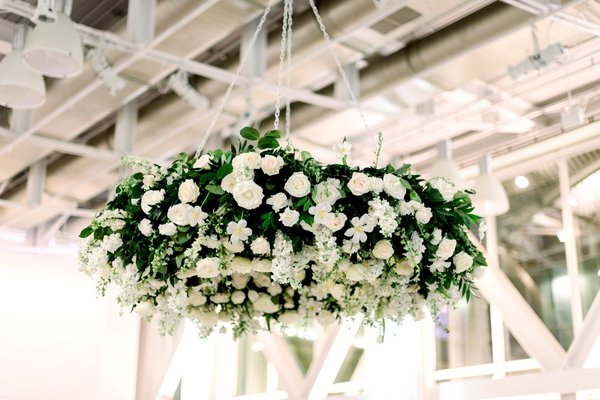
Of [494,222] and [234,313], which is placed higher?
[494,222]

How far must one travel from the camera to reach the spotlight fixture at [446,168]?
7.25 meters

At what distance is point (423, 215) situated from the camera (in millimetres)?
3064

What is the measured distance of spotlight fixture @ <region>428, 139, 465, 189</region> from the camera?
7.25 meters

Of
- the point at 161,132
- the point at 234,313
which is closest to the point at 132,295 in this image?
the point at 234,313

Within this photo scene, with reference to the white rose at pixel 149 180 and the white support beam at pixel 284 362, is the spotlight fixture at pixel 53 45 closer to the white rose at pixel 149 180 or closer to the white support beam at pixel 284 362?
the white rose at pixel 149 180

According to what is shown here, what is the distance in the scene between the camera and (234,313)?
3881mm

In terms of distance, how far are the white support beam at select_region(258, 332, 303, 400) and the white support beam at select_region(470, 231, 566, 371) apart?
278cm

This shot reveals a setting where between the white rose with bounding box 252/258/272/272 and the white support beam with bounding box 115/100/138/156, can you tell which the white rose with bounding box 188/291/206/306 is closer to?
the white rose with bounding box 252/258/272/272

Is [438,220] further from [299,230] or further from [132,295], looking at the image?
[132,295]

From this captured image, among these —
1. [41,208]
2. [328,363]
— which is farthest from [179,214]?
[328,363]

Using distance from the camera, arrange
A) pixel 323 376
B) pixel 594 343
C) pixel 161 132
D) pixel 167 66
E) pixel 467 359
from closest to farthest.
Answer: pixel 167 66
pixel 594 343
pixel 161 132
pixel 467 359
pixel 323 376

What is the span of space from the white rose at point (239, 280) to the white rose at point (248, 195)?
0.79m

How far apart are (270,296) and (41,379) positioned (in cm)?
803

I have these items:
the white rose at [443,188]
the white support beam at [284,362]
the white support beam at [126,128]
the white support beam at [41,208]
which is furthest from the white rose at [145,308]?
the white support beam at [284,362]
